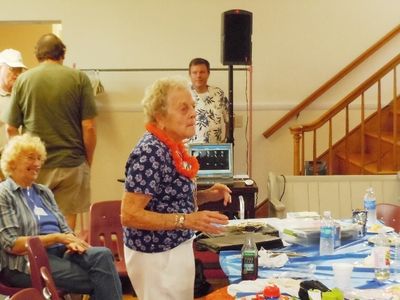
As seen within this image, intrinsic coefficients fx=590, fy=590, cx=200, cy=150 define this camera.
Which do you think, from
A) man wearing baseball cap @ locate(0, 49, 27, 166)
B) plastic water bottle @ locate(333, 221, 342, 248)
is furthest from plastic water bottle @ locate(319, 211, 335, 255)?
man wearing baseball cap @ locate(0, 49, 27, 166)

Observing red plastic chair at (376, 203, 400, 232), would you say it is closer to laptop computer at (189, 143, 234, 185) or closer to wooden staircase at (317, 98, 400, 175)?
laptop computer at (189, 143, 234, 185)

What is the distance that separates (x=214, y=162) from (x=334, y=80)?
1938 millimetres

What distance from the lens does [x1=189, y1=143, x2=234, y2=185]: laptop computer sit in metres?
4.10

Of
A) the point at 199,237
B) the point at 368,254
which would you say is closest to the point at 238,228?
the point at 199,237

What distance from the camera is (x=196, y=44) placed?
5.52 m

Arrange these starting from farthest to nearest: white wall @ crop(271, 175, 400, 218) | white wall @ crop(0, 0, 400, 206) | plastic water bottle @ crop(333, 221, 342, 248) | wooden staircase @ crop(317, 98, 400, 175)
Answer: white wall @ crop(0, 0, 400, 206)
wooden staircase @ crop(317, 98, 400, 175)
white wall @ crop(271, 175, 400, 218)
plastic water bottle @ crop(333, 221, 342, 248)

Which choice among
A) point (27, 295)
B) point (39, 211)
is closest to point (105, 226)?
point (39, 211)

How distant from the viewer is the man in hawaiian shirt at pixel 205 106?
4695 mm

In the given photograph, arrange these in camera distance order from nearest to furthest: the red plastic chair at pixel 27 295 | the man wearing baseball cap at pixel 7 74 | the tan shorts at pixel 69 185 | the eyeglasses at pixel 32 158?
the red plastic chair at pixel 27 295 < the eyeglasses at pixel 32 158 < the tan shorts at pixel 69 185 < the man wearing baseball cap at pixel 7 74

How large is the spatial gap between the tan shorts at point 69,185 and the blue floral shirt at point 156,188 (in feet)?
5.59

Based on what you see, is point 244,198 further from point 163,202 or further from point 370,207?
point 163,202

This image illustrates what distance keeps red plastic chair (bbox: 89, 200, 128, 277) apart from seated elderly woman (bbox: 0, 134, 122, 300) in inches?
12.8

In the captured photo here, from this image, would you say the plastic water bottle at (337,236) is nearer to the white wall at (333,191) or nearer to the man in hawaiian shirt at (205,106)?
the white wall at (333,191)

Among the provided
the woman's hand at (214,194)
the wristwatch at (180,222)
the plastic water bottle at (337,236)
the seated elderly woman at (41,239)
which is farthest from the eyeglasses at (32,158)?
the plastic water bottle at (337,236)
